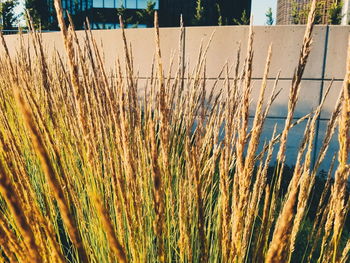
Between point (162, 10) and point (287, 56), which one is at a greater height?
point (162, 10)

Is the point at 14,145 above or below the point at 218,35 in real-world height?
below

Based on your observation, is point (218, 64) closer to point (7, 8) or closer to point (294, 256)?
point (294, 256)

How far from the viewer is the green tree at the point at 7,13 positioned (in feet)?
48.1

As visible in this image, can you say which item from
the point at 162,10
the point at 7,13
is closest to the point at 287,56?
the point at 7,13

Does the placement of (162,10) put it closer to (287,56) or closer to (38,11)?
(38,11)

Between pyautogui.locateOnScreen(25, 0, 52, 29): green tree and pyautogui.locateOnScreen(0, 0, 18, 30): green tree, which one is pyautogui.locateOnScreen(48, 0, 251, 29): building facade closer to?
pyautogui.locateOnScreen(25, 0, 52, 29): green tree

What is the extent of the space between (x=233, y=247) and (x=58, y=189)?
0.44 metres

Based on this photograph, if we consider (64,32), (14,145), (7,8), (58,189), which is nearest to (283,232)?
(58,189)

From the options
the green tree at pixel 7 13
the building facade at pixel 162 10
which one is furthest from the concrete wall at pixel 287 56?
the building facade at pixel 162 10

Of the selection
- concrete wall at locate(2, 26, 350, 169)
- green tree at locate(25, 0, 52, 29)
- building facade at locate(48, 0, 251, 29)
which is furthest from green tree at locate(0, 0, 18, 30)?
concrete wall at locate(2, 26, 350, 169)

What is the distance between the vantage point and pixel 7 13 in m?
15.0

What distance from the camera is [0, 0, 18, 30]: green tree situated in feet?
48.1

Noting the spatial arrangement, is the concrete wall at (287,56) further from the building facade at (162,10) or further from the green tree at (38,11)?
the building facade at (162,10)

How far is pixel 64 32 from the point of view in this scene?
0.51 meters
